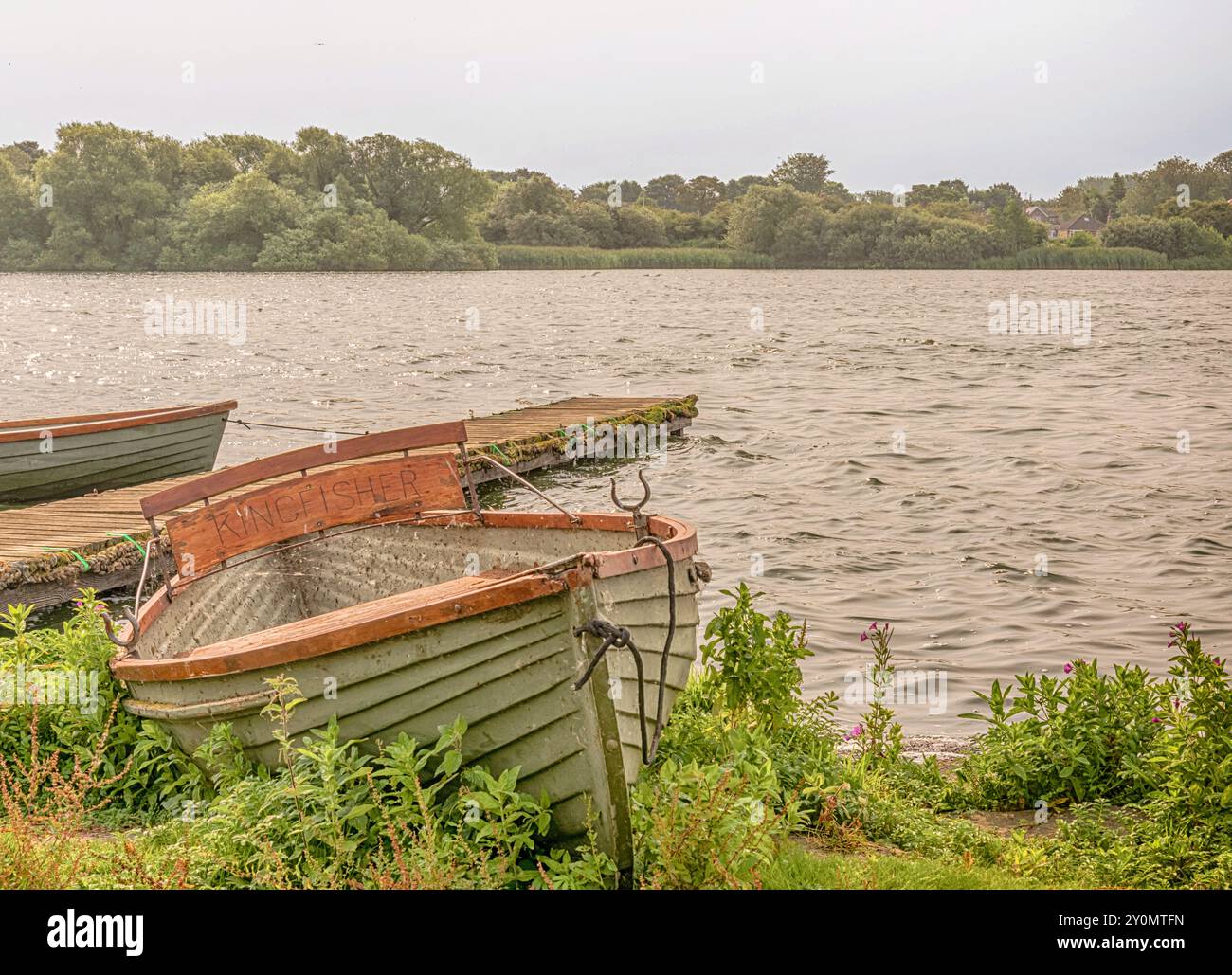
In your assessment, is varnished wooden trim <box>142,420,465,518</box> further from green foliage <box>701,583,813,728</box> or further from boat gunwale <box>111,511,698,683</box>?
green foliage <box>701,583,813,728</box>

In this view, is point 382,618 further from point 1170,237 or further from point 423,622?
point 1170,237

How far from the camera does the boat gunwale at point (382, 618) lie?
4.65 metres

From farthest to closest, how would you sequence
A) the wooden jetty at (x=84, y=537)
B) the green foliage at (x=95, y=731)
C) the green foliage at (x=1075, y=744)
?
the wooden jetty at (x=84, y=537), the green foliage at (x=1075, y=744), the green foliage at (x=95, y=731)

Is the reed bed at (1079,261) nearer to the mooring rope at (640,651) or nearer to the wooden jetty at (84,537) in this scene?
the wooden jetty at (84,537)

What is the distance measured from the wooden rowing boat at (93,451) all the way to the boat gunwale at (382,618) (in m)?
8.72

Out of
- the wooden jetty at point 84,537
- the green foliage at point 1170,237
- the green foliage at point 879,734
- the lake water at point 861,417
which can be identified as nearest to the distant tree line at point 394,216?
the green foliage at point 1170,237

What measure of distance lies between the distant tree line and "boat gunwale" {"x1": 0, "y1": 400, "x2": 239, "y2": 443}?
2676 inches

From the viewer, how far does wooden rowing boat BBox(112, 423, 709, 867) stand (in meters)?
4.76

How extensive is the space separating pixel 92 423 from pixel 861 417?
16.1m

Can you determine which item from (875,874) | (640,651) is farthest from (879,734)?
(640,651)

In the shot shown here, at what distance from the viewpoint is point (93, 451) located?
14.8 meters

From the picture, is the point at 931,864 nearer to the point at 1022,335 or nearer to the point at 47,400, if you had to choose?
the point at 47,400
